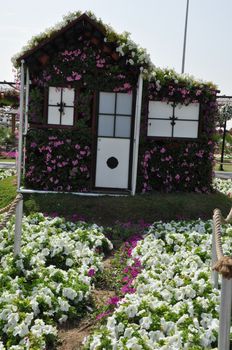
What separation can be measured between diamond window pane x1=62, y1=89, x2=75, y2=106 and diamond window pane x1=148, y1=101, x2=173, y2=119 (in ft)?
6.08

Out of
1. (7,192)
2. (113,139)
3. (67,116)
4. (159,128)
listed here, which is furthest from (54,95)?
(159,128)

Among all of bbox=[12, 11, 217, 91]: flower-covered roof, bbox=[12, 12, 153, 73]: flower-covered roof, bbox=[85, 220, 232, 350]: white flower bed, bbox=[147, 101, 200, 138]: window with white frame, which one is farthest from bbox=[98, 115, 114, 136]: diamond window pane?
bbox=[85, 220, 232, 350]: white flower bed

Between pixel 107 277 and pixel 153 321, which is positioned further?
pixel 107 277

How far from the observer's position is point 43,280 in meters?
5.89

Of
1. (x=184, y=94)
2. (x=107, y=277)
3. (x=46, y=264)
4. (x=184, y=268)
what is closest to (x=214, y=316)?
(x=184, y=268)

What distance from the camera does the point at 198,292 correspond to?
5.57 metres

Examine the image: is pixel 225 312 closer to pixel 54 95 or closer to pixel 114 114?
pixel 114 114

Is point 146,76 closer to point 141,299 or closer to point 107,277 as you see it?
point 107,277

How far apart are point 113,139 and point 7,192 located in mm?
2713

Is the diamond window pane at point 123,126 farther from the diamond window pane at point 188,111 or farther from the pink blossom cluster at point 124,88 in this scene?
the diamond window pane at point 188,111

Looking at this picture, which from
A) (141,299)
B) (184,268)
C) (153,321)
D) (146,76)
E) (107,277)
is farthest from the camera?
(146,76)

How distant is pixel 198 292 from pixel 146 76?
676cm

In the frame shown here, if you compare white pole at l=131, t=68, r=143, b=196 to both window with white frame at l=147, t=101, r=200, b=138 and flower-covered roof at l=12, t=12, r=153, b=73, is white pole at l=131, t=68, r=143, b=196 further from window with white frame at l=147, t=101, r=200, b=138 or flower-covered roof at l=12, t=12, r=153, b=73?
window with white frame at l=147, t=101, r=200, b=138

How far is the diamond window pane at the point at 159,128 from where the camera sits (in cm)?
1239
